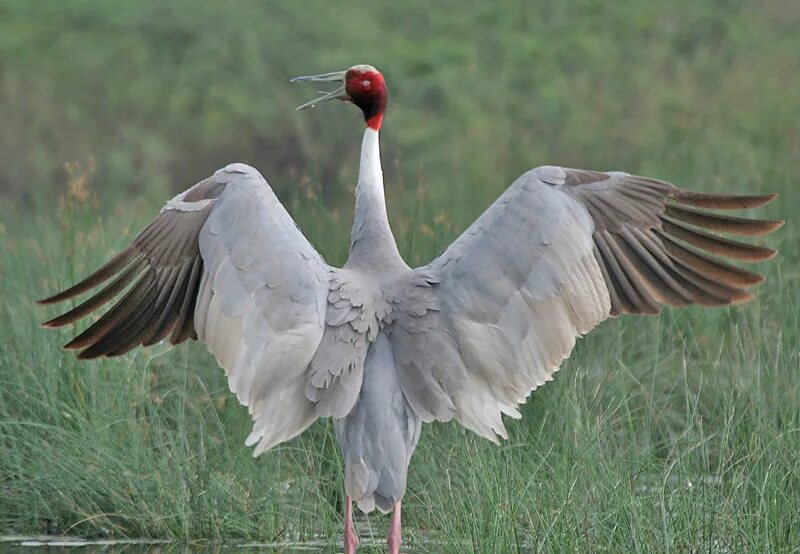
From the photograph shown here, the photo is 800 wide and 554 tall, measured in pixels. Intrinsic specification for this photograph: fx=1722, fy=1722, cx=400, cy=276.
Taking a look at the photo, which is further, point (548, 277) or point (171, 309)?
point (171, 309)

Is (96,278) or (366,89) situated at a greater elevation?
(366,89)

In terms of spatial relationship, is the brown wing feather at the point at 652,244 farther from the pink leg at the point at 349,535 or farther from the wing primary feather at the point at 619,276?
the pink leg at the point at 349,535

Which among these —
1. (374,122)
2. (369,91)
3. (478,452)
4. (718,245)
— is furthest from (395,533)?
(369,91)

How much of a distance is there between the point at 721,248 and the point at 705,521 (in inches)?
42.3

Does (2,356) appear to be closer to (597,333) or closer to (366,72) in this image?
(366,72)

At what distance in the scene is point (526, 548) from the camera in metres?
5.76

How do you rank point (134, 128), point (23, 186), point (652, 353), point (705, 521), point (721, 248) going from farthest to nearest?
1. point (134, 128)
2. point (23, 186)
3. point (652, 353)
4. point (721, 248)
5. point (705, 521)

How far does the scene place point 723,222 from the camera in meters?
6.07

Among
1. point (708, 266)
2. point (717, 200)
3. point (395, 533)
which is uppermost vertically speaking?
point (717, 200)

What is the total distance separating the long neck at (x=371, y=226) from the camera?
6.52 m

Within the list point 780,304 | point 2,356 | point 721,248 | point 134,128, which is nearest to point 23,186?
point 134,128

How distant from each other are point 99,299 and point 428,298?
1.21 metres

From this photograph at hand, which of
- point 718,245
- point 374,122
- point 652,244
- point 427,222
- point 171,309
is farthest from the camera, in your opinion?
point 427,222

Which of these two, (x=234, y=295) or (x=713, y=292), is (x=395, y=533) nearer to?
(x=234, y=295)
